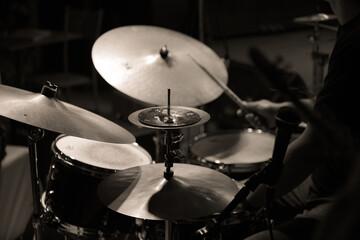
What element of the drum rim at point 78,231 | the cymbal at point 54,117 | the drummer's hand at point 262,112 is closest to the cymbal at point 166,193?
the cymbal at point 54,117

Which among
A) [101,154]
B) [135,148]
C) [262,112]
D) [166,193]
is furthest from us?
[262,112]

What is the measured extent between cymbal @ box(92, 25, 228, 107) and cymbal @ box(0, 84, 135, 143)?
0.23 meters

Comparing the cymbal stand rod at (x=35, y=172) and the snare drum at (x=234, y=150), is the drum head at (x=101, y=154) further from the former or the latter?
the snare drum at (x=234, y=150)

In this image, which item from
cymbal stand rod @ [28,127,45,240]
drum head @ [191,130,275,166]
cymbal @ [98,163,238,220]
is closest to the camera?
cymbal @ [98,163,238,220]

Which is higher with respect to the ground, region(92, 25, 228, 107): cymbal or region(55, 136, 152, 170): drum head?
region(92, 25, 228, 107): cymbal

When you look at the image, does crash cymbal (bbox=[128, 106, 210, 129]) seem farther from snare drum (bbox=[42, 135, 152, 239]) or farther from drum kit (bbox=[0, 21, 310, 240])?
snare drum (bbox=[42, 135, 152, 239])

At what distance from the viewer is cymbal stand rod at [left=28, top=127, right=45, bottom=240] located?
4.91 ft

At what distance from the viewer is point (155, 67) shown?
182cm

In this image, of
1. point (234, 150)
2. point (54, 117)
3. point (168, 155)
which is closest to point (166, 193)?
point (168, 155)

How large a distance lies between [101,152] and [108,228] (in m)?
0.29

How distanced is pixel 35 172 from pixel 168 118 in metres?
0.48

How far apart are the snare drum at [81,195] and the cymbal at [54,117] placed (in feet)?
0.62

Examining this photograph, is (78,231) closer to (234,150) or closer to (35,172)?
(35,172)

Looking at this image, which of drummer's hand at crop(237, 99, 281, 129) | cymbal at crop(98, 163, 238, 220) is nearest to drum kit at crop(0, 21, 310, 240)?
cymbal at crop(98, 163, 238, 220)
